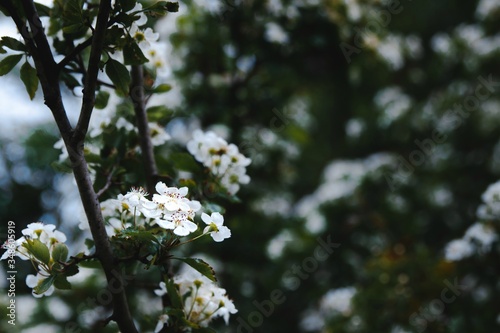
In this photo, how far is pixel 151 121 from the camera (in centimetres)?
165

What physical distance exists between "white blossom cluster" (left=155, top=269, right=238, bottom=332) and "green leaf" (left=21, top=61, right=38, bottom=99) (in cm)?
53

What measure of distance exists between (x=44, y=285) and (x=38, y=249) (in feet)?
0.24

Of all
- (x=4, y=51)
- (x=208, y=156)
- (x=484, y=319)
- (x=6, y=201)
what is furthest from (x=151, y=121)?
(x=6, y=201)

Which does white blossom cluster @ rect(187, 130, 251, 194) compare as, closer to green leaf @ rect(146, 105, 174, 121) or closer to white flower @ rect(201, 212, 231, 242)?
green leaf @ rect(146, 105, 174, 121)

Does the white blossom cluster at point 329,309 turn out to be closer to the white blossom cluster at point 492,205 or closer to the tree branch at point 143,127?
the white blossom cluster at point 492,205

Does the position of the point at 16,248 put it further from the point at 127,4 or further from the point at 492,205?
the point at 492,205

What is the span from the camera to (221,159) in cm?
150

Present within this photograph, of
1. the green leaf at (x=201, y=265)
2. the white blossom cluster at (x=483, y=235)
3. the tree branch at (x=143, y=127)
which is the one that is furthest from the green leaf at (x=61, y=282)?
the white blossom cluster at (x=483, y=235)

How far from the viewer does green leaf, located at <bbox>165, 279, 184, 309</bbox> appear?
1242 mm

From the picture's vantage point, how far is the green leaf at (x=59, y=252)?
1.16 meters

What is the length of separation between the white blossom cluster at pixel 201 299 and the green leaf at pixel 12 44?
60cm

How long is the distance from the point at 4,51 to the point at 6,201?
2.78 meters

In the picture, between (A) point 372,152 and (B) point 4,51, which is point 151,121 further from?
(A) point 372,152

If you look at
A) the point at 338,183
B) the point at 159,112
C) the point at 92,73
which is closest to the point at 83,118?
the point at 92,73
